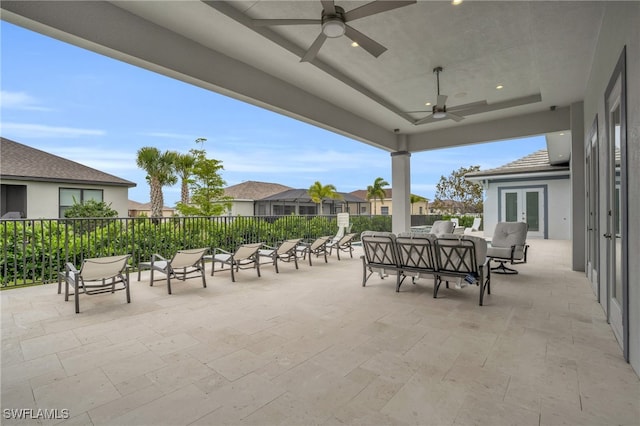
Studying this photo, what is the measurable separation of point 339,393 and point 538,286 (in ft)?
15.7

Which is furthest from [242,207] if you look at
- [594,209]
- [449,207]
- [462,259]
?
[594,209]

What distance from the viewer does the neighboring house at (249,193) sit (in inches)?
930

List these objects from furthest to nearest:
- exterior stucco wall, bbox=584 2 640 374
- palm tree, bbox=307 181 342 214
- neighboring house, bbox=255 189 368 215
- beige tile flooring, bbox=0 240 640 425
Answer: neighboring house, bbox=255 189 368 215
palm tree, bbox=307 181 342 214
exterior stucco wall, bbox=584 2 640 374
beige tile flooring, bbox=0 240 640 425

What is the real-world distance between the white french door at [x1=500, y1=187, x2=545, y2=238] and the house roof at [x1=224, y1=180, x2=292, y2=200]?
1889 centimetres

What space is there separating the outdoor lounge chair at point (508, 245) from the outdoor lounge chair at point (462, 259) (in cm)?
213

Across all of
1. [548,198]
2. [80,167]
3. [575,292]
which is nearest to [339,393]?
[575,292]

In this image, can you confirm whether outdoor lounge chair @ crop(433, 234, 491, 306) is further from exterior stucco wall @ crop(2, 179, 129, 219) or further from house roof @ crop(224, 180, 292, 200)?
house roof @ crop(224, 180, 292, 200)

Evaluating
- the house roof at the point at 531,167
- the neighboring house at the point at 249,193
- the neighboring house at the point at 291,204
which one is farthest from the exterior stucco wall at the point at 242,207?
the house roof at the point at 531,167

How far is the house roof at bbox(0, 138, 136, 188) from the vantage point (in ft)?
32.7

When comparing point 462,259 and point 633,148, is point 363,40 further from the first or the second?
point 462,259

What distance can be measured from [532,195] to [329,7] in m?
14.2

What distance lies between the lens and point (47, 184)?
10.3m

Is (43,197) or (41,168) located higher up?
(41,168)

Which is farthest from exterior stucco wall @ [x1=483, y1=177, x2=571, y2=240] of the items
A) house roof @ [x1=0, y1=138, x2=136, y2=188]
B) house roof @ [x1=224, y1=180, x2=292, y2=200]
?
house roof @ [x1=224, y1=180, x2=292, y2=200]
